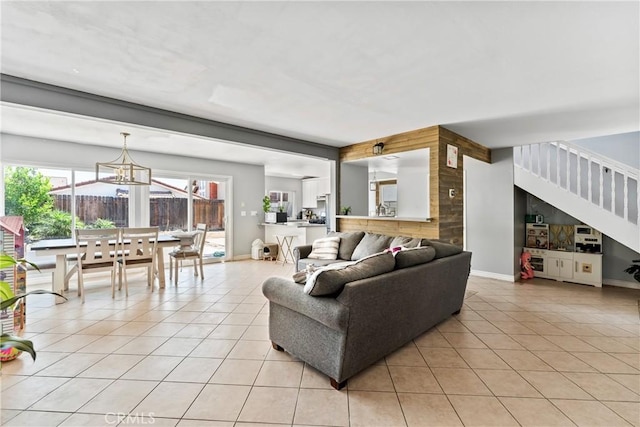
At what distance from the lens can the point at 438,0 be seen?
1598mm

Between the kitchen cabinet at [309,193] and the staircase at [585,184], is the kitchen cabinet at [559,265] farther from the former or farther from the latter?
the kitchen cabinet at [309,193]

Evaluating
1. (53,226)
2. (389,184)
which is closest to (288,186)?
(389,184)

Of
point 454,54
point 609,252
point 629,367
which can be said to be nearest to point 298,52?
point 454,54

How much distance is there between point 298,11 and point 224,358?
257 centimetres

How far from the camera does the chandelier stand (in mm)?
4176

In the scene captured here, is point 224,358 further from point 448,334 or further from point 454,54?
point 454,54

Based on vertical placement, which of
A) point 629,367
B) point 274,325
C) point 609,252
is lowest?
point 629,367

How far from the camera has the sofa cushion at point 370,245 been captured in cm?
403

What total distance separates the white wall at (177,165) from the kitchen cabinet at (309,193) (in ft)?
7.65

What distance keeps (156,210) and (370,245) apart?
4420 mm

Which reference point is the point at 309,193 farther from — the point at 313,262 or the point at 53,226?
the point at 53,226

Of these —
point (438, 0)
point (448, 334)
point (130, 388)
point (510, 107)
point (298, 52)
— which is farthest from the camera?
point (510, 107)

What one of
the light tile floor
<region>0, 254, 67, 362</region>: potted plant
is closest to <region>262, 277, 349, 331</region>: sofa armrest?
the light tile floor

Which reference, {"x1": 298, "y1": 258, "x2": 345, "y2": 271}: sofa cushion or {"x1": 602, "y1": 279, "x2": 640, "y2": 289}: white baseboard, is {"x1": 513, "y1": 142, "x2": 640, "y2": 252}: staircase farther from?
{"x1": 298, "y1": 258, "x2": 345, "y2": 271}: sofa cushion
